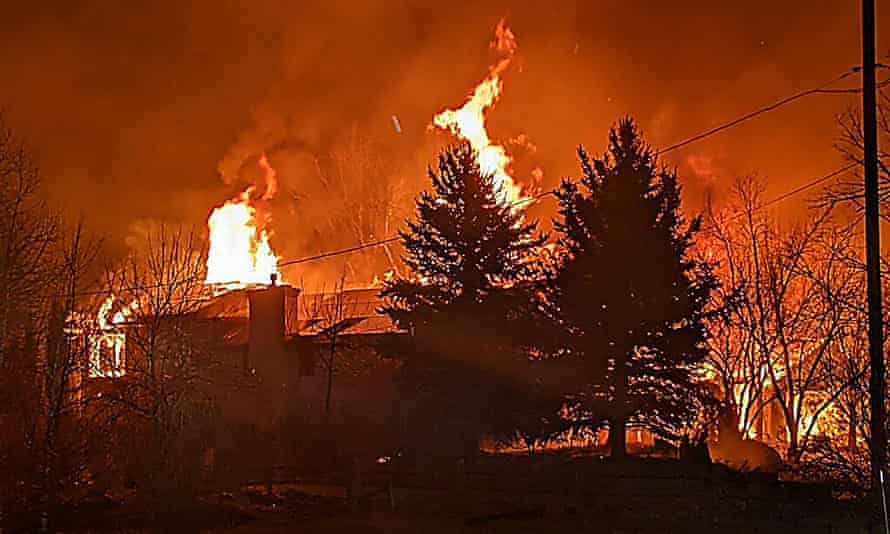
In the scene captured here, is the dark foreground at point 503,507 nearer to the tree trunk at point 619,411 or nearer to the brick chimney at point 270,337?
the tree trunk at point 619,411

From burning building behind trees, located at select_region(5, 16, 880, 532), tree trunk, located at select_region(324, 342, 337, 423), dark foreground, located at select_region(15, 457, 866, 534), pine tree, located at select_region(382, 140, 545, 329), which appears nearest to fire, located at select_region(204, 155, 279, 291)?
burning building behind trees, located at select_region(5, 16, 880, 532)

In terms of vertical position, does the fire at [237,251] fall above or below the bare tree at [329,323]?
above

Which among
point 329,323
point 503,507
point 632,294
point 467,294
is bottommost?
point 503,507

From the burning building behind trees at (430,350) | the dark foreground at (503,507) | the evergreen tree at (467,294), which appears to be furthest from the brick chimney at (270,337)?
the dark foreground at (503,507)

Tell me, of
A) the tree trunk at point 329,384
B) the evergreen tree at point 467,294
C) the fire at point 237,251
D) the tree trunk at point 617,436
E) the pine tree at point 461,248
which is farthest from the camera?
the fire at point 237,251

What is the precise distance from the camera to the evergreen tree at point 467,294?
27.7 metres

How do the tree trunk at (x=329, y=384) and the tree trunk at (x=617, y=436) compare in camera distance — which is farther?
the tree trunk at (x=329, y=384)

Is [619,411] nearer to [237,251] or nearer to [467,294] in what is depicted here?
[467,294]

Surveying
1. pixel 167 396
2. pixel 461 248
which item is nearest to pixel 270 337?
pixel 461 248

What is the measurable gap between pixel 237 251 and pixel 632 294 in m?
21.4

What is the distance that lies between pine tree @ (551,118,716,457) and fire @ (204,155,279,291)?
60.6 ft

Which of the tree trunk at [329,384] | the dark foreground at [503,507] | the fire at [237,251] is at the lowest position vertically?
the dark foreground at [503,507]

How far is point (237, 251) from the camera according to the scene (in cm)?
4231

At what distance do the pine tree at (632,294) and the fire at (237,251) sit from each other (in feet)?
60.6
